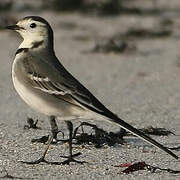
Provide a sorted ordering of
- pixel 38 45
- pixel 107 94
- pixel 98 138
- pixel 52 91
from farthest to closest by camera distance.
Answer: pixel 107 94
pixel 98 138
pixel 38 45
pixel 52 91

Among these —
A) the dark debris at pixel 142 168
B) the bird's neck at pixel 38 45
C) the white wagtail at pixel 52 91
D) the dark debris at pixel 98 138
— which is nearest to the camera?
the dark debris at pixel 142 168

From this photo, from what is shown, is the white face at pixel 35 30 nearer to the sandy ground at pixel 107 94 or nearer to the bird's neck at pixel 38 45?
the bird's neck at pixel 38 45

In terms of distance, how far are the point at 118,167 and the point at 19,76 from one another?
1.12 meters

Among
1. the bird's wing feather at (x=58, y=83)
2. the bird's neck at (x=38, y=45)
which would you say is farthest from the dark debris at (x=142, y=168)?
the bird's neck at (x=38, y=45)

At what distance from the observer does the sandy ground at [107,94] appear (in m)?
6.58

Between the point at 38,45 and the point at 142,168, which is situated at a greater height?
the point at 38,45

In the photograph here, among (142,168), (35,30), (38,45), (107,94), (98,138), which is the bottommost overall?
(107,94)

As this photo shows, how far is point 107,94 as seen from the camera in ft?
34.3

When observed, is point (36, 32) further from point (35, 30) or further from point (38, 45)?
point (38, 45)

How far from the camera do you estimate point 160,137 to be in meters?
7.80

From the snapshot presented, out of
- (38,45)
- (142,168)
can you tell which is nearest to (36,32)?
(38,45)

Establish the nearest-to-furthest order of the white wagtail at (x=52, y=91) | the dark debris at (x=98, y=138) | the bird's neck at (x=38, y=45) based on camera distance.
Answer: the white wagtail at (x=52, y=91)
the bird's neck at (x=38, y=45)
the dark debris at (x=98, y=138)

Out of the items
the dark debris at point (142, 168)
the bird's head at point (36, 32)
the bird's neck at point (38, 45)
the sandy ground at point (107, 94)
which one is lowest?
the sandy ground at point (107, 94)

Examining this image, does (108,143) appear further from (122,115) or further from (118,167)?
(122,115)
